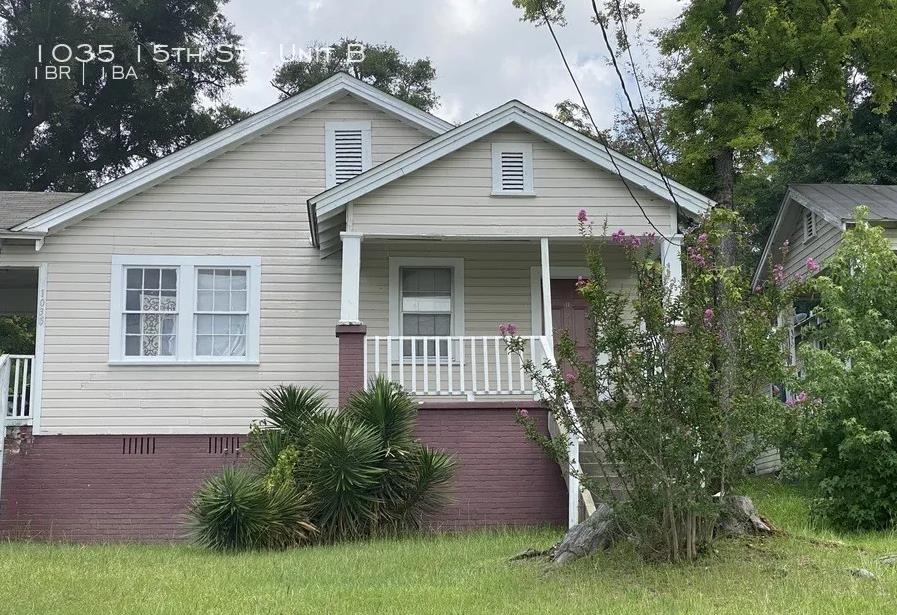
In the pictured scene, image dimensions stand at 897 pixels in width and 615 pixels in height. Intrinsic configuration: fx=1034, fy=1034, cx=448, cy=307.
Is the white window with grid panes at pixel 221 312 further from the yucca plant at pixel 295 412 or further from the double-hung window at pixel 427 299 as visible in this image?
the double-hung window at pixel 427 299

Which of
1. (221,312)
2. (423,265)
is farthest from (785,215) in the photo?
(221,312)

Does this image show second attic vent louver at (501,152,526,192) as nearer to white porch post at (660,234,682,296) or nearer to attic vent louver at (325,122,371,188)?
white porch post at (660,234,682,296)

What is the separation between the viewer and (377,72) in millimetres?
36531

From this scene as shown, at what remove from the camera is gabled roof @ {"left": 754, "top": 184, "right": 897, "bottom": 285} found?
63.9 ft

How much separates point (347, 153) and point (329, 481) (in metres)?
6.43

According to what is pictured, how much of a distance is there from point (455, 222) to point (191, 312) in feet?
13.8

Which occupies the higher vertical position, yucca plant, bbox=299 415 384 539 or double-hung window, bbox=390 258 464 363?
double-hung window, bbox=390 258 464 363

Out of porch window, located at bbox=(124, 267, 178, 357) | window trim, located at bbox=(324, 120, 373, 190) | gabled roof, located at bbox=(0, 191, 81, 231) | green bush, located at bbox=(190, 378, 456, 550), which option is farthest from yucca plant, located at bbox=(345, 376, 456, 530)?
gabled roof, located at bbox=(0, 191, 81, 231)

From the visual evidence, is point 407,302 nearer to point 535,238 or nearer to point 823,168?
point 535,238

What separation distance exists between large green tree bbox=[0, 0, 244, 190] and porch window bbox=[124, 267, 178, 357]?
20.0 meters

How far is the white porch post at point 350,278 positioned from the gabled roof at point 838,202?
10.2 metres

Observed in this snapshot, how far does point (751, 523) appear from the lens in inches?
365

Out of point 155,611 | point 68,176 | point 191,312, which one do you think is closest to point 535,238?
point 191,312

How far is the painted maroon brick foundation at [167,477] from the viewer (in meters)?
13.2
